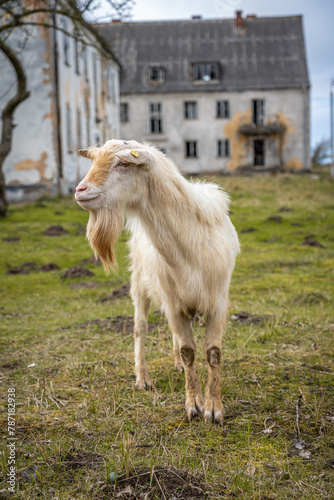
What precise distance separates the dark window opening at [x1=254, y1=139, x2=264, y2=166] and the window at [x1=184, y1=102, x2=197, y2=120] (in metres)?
5.20

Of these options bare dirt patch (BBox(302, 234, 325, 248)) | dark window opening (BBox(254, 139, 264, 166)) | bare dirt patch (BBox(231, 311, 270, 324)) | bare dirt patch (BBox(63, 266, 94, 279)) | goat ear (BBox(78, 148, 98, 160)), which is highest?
dark window opening (BBox(254, 139, 264, 166))

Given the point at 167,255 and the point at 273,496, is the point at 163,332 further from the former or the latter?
the point at 273,496

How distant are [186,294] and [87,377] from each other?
156 cm

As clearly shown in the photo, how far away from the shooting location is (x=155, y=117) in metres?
37.4

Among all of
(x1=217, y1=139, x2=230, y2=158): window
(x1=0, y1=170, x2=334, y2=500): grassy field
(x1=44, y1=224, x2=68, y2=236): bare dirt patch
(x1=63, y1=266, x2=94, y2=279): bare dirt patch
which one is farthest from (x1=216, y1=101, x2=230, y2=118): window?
(x1=63, y1=266, x2=94, y2=279): bare dirt patch

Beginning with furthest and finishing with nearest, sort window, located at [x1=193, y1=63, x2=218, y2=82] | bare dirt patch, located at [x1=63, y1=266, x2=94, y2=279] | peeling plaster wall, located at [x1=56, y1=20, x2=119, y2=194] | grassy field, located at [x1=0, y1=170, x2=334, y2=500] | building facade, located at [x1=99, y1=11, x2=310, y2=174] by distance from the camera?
window, located at [x1=193, y1=63, x2=218, y2=82]
building facade, located at [x1=99, y1=11, x2=310, y2=174]
peeling plaster wall, located at [x1=56, y1=20, x2=119, y2=194]
bare dirt patch, located at [x1=63, y1=266, x2=94, y2=279]
grassy field, located at [x1=0, y1=170, x2=334, y2=500]

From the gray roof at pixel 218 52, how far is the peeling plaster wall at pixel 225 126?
656 millimetres

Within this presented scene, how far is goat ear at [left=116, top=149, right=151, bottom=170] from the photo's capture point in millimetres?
3365

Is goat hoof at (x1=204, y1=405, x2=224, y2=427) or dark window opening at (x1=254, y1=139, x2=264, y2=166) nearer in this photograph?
goat hoof at (x1=204, y1=405, x2=224, y2=427)

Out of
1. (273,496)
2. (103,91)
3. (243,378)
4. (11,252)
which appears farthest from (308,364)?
(103,91)

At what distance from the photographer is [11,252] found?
1125 centimetres

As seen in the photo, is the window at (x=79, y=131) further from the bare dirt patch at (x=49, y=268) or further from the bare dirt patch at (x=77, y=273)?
the bare dirt patch at (x=77, y=273)

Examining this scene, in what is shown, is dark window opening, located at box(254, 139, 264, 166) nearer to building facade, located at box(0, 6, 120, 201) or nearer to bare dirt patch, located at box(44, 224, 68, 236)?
building facade, located at box(0, 6, 120, 201)

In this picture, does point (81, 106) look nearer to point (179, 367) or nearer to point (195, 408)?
point (179, 367)
